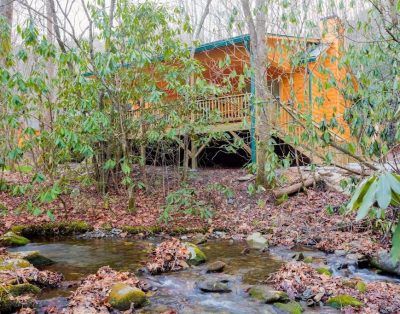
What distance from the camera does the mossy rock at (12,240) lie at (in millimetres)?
7621

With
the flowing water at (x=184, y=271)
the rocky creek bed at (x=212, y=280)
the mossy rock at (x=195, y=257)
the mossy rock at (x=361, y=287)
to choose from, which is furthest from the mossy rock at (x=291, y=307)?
the mossy rock at (x=195, y=257)

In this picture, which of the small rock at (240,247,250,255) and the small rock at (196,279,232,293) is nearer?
the small rock at (196,279,232,293)

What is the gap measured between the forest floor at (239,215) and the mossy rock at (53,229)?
0.88 feet

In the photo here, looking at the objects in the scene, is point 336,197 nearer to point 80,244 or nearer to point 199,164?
point 80,244

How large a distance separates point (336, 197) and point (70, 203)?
7077 mm

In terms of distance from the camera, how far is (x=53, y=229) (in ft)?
29.1

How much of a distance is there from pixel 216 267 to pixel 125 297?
196 centimetres

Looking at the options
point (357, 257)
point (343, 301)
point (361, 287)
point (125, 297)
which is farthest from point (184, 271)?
point (357, 257)

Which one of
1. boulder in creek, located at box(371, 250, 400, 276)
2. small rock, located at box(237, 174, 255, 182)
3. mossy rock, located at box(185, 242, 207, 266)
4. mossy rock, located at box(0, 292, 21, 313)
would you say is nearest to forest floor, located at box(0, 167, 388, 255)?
boulder in creek, located at box(371, 250, 400, 276)

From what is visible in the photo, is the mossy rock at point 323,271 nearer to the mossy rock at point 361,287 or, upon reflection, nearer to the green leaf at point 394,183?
the mossy rock at point 361,287

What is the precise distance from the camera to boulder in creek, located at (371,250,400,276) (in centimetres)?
604

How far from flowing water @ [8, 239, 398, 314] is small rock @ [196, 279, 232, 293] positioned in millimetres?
72

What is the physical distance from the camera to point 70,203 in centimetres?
1066

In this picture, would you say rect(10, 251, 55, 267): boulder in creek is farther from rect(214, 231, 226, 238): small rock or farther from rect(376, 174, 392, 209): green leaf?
rect(376, 174, 392, 209): green leaf
